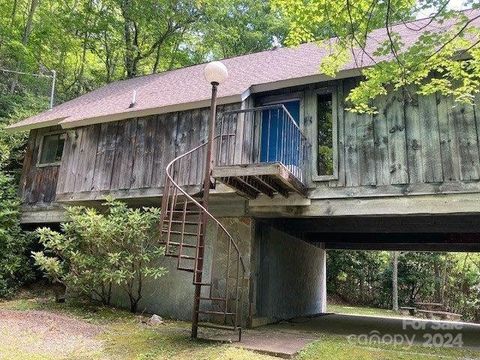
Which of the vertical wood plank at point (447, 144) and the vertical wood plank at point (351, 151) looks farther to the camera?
the vertical wood plank at point (351, 151)

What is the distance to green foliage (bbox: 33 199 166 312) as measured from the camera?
24.2ft

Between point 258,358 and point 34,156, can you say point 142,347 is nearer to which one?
point 258,358

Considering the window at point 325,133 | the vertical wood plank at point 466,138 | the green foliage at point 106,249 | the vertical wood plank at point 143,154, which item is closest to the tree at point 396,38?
the vertical wood plank at point 466,138

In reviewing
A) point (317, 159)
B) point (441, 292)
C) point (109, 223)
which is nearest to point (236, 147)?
point (317, 159)

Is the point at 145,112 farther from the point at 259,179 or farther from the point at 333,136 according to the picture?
the point at 333,136

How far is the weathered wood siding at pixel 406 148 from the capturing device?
6230 millimetres

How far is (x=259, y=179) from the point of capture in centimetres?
626

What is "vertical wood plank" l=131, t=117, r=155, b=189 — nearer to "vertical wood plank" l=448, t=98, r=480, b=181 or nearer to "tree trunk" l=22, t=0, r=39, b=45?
"vertical wood plank" l=448, t=98, r=480, b=181

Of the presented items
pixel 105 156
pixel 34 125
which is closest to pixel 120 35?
pixel 34 125

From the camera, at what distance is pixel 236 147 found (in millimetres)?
7480

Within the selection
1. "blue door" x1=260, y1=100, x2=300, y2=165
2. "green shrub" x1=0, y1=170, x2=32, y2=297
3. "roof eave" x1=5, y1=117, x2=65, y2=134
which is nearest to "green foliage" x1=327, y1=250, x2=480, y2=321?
"blue door" x1=260, y1=100, x2=300, y2=165

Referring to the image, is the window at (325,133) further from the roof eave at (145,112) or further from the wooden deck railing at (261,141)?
the roof eave at (145,112)

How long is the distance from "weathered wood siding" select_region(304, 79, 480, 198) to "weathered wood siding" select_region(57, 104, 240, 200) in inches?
97.8

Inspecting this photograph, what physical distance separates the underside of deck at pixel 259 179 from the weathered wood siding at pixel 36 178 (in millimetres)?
6032
